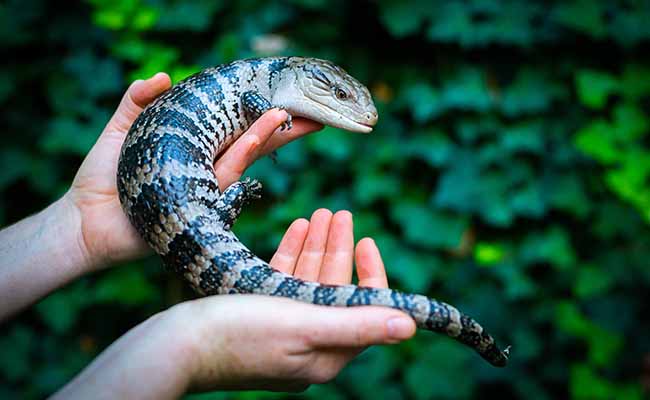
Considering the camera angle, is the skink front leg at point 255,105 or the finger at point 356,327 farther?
the skink front leg at point 255,105

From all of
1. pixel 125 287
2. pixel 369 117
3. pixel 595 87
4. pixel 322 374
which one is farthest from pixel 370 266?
pixel 595 87

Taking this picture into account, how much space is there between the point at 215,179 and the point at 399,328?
1.05 metres

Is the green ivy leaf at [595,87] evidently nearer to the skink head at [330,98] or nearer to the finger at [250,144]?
the skink head at [330,98]

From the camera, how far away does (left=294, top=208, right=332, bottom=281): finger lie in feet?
6.97

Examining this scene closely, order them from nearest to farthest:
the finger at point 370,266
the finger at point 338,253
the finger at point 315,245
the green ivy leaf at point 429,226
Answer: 1. the finger at point 370,266
2. the finger at point 338,253
3. the finger at point 315,245
4. the green ivy leaf at point 429,226

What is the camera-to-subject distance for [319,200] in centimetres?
352

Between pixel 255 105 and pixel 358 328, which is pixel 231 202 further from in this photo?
pixel 358 328

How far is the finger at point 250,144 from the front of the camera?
217 cm

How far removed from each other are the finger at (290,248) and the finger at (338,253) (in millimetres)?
110

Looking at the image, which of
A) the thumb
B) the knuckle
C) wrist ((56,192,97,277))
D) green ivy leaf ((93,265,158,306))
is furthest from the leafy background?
the thumb

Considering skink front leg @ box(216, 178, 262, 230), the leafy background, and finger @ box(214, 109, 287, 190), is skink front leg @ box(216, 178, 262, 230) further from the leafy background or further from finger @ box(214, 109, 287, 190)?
the leafy background

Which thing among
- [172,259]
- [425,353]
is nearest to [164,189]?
[172,259]

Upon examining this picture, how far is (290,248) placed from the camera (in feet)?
7.12

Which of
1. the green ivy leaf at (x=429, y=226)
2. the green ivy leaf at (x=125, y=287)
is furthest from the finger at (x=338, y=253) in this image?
the green ivy leaf at (x=125, y=287)
